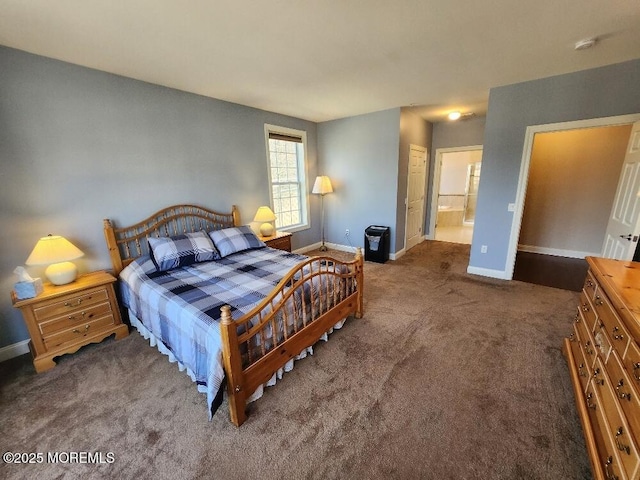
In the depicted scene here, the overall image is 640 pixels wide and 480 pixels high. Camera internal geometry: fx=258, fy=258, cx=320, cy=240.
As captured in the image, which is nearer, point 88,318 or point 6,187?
point 6,187

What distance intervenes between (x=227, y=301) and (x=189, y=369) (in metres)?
0.53

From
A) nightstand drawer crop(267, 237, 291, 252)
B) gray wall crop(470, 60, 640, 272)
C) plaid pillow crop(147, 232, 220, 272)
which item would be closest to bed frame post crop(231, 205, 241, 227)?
nightstand drawer crop(267, 237, 291, 252)

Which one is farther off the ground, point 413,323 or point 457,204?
point 457,204

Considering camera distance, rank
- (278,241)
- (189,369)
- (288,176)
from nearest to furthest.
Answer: (189,369) < (278,241) < (288,176)

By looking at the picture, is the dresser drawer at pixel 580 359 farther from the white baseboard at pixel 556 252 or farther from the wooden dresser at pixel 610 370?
the white baseboard at pixel 556 252

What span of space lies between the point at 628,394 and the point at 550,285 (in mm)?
2902

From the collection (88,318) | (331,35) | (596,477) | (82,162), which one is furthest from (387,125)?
(88,318)

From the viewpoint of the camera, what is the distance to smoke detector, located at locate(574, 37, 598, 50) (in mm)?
2115

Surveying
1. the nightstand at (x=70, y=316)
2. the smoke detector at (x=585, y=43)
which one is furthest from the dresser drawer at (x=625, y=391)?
the nightstand at (x=70, y=316)

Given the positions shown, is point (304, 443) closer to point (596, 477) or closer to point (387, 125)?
point (596, 477)

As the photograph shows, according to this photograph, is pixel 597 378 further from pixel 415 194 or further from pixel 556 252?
pixel 556 252

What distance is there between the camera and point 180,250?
8.93ft

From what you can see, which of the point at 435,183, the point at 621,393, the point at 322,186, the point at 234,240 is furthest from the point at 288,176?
the point at 621,393

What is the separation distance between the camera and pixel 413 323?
2648 millimetres
